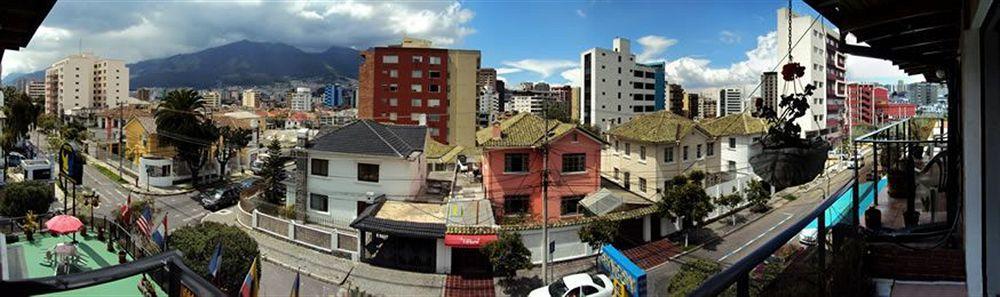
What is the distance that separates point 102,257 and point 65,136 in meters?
29.3

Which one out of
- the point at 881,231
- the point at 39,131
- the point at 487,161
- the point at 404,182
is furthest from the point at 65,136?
the point at 881,231

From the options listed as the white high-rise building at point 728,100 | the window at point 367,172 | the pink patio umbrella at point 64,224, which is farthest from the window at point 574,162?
the white high-rise building at point 728,100

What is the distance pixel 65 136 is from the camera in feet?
98.9

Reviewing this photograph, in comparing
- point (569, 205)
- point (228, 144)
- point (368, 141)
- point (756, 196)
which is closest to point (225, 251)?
point (368, 141)

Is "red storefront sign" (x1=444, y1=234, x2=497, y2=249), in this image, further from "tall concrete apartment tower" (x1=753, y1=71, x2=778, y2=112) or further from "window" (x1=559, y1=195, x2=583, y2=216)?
"tall concrete apartment tower" (x1=753, y1=71, x2=778, y2=112)

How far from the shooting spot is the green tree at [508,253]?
409 inches

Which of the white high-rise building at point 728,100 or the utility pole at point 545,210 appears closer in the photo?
the utility pole at point 545,210

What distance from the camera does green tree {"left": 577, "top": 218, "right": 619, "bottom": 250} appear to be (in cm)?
1141

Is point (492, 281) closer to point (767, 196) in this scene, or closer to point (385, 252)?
point (385, 252)

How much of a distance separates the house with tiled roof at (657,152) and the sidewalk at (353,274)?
729cm

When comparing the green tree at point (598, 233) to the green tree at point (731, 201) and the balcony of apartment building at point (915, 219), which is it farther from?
the balcony of apartment building at point (915, 219)

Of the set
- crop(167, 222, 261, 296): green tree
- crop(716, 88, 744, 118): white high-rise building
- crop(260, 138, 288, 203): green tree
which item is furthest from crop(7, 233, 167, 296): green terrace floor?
crop(716, 88, 744, 118): white high-rise building

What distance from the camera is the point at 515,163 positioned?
12.7 metres

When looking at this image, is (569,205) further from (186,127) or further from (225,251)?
(186,127)
